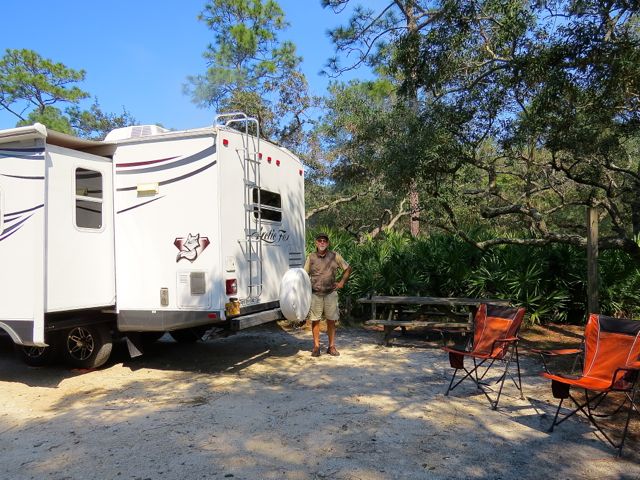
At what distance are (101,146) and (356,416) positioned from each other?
4306 millimetres

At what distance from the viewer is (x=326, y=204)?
1891 cm

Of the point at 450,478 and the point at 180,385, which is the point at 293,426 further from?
the point at 180,385

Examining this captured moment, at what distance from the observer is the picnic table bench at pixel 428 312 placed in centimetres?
776

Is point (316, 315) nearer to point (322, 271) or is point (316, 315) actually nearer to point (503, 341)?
point (322, 271)

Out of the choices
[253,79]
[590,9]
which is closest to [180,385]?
[590,9]

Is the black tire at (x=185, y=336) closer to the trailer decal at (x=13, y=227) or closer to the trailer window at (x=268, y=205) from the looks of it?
the trailer window at (x=268, y=205)

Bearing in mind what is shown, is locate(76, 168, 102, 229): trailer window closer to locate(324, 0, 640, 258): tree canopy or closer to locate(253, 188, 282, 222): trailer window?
locate(253, 188, 282, 222): trailer window

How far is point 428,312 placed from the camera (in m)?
8.83

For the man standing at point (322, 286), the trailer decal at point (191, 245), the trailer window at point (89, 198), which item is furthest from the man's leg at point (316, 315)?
the trailer window at point (89, 198)

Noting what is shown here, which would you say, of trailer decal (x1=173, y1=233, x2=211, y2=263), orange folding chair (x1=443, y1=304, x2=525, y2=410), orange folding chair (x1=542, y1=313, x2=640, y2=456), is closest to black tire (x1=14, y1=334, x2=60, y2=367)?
→ trailer decal (x1=173, y1=233, x2=211, y2=263)

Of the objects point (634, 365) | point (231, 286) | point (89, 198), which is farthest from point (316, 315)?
point (634, 365)

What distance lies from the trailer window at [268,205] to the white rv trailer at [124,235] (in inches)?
2.5

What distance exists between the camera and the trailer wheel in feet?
21.1

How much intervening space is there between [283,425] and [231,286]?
193 cm
